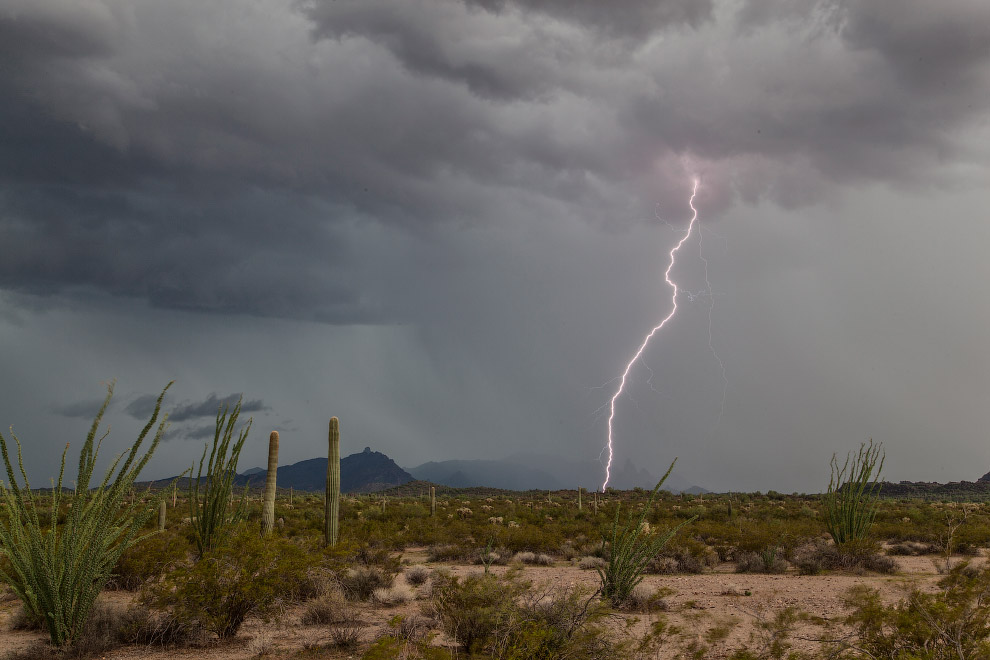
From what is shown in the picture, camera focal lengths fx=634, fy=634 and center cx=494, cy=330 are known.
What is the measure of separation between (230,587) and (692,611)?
757 cm

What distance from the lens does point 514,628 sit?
6.96 metres

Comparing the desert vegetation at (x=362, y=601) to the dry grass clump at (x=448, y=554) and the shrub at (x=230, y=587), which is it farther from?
the dry grass clump at (x=448, y=554)

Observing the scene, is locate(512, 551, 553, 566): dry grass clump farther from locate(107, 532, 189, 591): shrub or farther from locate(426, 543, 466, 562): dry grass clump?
locate(107, 532, 189, 591): shrub

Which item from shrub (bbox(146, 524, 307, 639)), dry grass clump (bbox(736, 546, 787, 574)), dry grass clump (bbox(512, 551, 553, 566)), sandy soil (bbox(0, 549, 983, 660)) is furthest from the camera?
dry grass clump (bbox(512, 551, 553, 566))

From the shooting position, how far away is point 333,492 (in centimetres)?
1500

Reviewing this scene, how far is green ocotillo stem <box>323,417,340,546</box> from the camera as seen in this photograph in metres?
14.7

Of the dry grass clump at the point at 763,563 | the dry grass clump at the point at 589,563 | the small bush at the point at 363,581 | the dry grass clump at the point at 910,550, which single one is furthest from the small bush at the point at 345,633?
the dry grass clump at the point at 910,550

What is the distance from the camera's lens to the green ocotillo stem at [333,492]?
14.7 m

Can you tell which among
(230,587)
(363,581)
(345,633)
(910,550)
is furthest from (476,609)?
(910,550)

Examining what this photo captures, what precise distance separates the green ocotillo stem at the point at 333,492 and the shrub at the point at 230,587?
16.2 feet

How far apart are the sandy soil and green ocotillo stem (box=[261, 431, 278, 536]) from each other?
11.2ft

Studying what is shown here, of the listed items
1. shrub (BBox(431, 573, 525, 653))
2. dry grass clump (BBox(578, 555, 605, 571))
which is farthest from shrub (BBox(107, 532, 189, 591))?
dry grass clump (BBox(578, 555, 605, 571))

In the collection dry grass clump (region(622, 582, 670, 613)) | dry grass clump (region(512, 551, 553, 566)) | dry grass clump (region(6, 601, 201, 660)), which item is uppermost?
dry grass clump (region(6, 601, 201, 660))

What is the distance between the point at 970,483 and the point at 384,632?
10713 cm
